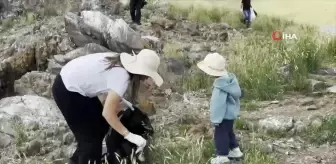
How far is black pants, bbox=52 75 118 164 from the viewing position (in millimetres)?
4418

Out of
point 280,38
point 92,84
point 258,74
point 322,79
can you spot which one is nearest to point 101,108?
point 92,84

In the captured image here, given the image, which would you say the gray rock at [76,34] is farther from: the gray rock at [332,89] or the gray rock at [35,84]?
the gray rock at [332,89]

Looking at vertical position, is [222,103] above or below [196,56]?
above

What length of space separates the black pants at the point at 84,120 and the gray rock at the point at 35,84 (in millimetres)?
3156

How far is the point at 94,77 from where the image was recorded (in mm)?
4266

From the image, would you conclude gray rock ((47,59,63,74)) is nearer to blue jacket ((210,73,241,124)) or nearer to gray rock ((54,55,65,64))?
gray rock ((54,55,65,64))

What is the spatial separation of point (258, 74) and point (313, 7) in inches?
378

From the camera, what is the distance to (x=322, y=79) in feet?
25.8

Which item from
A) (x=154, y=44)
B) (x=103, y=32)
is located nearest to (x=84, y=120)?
(x=103, y=32)

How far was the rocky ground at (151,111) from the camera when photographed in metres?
5.66

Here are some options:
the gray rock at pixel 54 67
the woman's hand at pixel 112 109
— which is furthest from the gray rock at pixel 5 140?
the gray rock at pixel 54 67

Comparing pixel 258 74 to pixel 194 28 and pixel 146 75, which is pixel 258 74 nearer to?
pixel 146 75

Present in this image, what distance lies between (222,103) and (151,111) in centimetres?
201

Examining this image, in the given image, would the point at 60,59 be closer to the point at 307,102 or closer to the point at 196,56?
the point at 196,56
